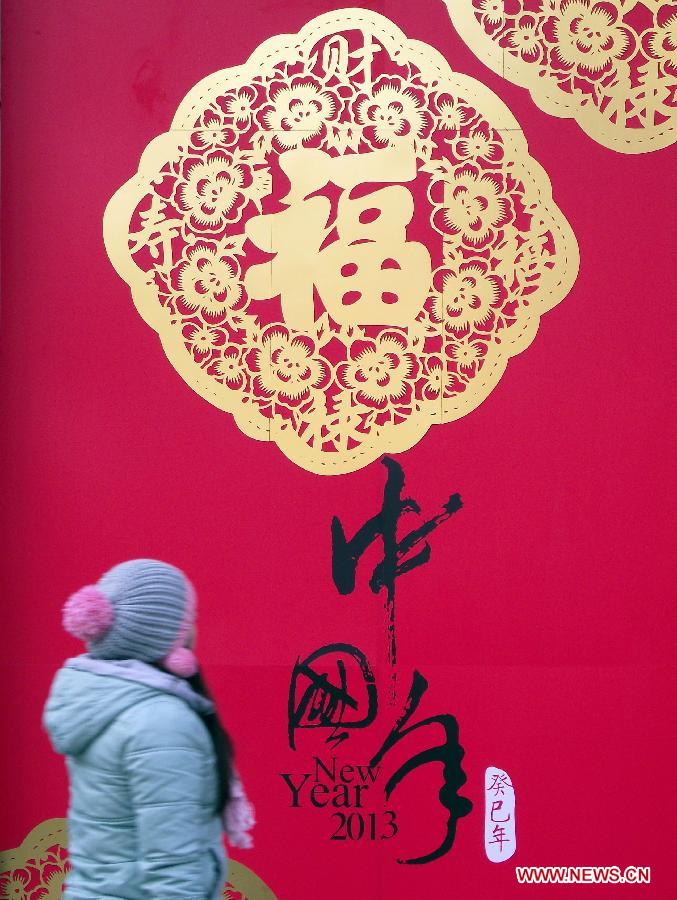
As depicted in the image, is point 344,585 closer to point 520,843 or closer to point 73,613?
point 520,843

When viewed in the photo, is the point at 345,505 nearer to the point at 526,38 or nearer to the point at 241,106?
the point at 241,106

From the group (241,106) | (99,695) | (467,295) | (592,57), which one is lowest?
(99,695)

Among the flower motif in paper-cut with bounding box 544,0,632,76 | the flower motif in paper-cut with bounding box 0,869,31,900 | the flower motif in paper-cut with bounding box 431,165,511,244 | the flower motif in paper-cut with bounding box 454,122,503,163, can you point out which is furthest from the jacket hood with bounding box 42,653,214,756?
the flower motif in paper-cut with bounding box 544,0,632,76

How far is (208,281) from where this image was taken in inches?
117

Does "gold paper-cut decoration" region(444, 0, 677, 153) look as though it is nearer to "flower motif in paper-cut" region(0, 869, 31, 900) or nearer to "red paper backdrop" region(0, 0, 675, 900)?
"red paper backdrop" region(0, 0, 675, 900)

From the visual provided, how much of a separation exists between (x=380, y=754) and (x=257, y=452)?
2.66ft

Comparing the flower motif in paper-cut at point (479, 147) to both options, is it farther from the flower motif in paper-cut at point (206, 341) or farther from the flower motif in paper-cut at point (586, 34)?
the flower motif in paper-cut at point (206, 341)

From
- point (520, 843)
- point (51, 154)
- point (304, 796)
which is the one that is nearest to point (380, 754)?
point (304, 796)

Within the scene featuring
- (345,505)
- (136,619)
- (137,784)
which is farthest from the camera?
(345,505)

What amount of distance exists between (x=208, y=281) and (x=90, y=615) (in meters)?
1.39

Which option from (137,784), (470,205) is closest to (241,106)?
(470,205)

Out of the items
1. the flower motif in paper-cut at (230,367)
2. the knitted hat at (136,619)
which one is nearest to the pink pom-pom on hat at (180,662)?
the knitted hat at (136,619)

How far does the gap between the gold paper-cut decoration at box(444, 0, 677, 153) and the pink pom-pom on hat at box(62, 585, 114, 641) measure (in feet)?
6.07

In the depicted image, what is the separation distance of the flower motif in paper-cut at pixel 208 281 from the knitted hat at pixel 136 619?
1.29m
